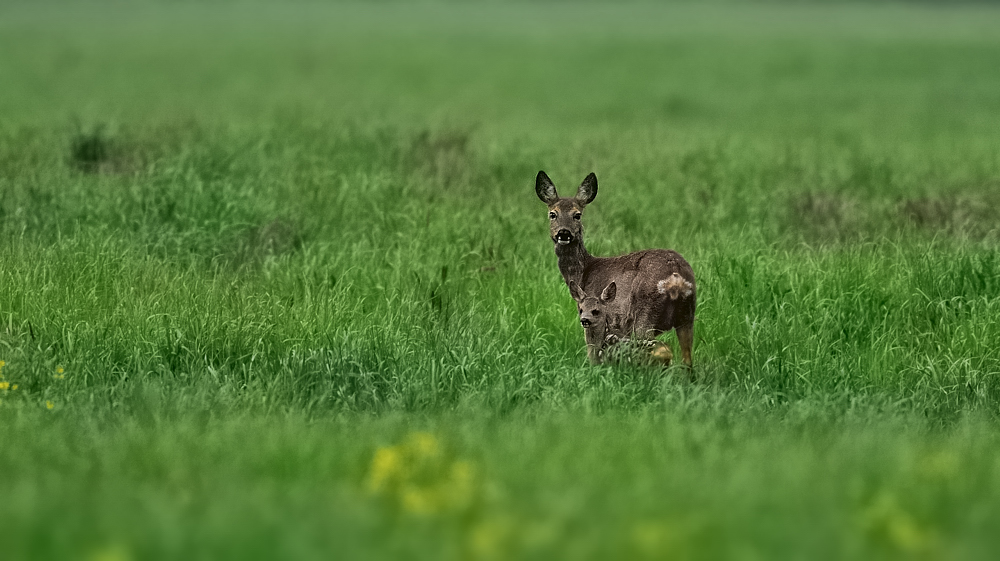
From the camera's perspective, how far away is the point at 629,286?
7742mm

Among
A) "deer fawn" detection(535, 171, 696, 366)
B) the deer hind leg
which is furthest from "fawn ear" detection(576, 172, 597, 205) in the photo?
the deer hind leg

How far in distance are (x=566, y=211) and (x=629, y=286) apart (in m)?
0.58

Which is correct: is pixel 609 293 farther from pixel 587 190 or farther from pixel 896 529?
pixel 896 529

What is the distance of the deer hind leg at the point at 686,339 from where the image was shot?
7.99 metres

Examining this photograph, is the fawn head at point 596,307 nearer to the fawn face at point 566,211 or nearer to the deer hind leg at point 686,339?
the fawn face at point 566,211

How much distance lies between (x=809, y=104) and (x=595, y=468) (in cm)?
2621

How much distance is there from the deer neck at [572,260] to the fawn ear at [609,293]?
323 millimetres

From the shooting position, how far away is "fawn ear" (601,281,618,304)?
770 centimetres

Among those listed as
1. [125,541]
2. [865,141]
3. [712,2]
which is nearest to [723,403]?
[125,541]

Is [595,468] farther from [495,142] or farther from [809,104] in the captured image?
[809,104]

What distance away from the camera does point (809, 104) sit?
30.7m

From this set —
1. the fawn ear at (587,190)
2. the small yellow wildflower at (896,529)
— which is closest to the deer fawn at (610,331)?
the fawn ear at (587,190)

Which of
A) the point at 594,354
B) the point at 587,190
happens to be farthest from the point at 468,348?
the point at 587,190

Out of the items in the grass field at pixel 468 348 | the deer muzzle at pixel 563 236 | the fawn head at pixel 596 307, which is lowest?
the grass field at pixel 468 348
